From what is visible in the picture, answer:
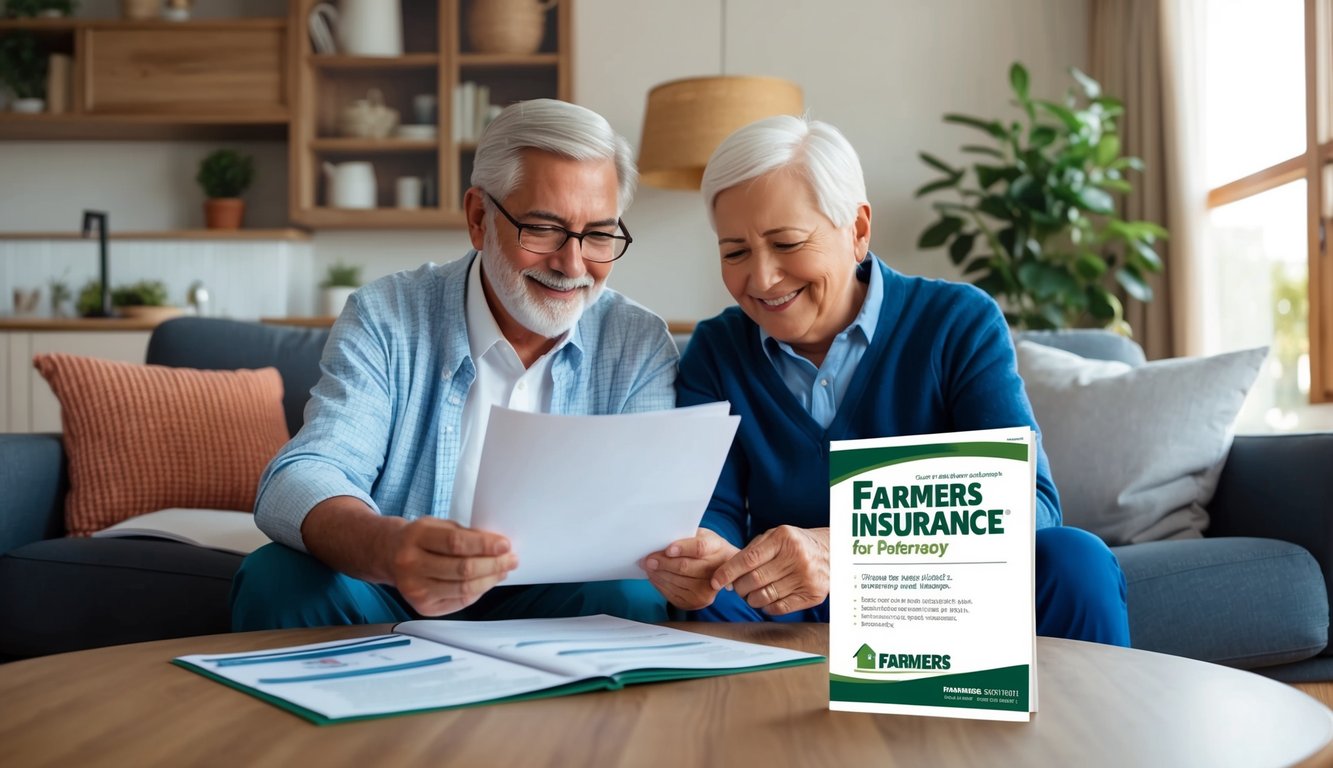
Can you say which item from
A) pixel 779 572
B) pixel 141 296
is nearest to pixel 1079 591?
pixel 779 572

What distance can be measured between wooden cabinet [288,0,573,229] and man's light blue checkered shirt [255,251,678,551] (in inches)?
107

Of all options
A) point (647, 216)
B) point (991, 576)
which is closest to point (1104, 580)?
point (991, 576)

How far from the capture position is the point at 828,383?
1688 millimetres

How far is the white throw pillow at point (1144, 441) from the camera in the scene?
2.24 metres

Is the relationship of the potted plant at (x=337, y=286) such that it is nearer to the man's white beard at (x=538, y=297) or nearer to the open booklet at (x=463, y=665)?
the man's white beard at (x=538, y=297)

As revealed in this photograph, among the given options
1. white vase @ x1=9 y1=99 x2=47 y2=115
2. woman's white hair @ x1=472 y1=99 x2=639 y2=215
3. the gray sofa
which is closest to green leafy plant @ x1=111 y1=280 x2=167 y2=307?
white vase @ x1=9 y1=99 x2=47 y2=115

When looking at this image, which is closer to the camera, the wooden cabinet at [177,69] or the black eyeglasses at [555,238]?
the black eyeglasses at [555,238]

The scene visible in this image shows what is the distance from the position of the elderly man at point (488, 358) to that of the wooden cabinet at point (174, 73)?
2954 mm

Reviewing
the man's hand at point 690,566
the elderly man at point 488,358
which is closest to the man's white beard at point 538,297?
the elderly man at point 488,358

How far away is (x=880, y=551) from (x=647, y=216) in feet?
12.7

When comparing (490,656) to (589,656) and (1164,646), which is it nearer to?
(589,656)

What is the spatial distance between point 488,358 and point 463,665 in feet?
2.72

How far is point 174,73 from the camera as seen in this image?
4441 mm

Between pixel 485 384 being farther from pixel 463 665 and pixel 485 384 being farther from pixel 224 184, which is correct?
Answer: pixel 224 184
